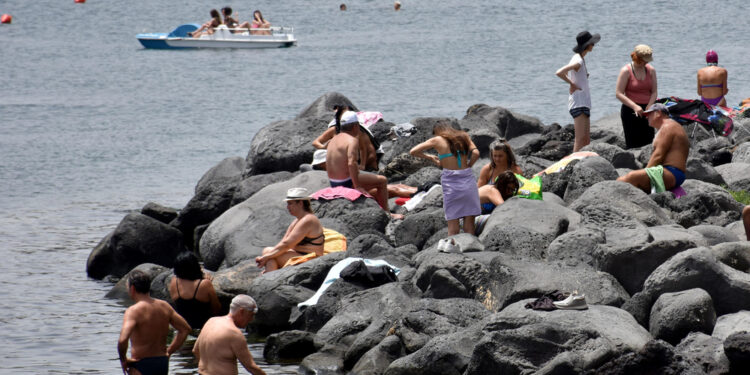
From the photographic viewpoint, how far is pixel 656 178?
1301cm

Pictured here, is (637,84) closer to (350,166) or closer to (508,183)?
(508,183)

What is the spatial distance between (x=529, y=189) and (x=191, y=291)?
183 inches

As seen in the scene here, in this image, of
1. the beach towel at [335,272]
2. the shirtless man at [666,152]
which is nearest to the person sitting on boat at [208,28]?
the shirtless man at [666,152]

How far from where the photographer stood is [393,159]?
1695 cm

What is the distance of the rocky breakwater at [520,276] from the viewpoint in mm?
8711

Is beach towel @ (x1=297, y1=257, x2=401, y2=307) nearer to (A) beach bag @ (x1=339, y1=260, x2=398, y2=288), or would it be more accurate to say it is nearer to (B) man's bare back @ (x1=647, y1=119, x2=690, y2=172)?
(A) beach bag @ (x1=339, y1=260, x2=398, y2=288)

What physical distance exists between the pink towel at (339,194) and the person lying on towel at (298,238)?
156 centimetres

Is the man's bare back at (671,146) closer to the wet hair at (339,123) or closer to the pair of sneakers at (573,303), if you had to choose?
the wet hair at (339,123)

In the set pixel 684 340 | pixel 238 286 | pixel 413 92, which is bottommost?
pixel 413 92

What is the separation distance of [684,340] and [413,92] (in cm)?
2931

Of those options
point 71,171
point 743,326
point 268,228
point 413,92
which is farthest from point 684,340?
point 413,92

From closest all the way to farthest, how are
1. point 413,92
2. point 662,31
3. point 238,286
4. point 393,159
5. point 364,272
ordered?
point 364,272 → point 238,286 → point 393,159 → point 413,92 → point 662,31

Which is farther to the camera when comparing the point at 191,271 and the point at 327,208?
the point at 327,208

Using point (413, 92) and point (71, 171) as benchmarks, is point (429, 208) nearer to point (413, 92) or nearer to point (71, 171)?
point (71, 171)
